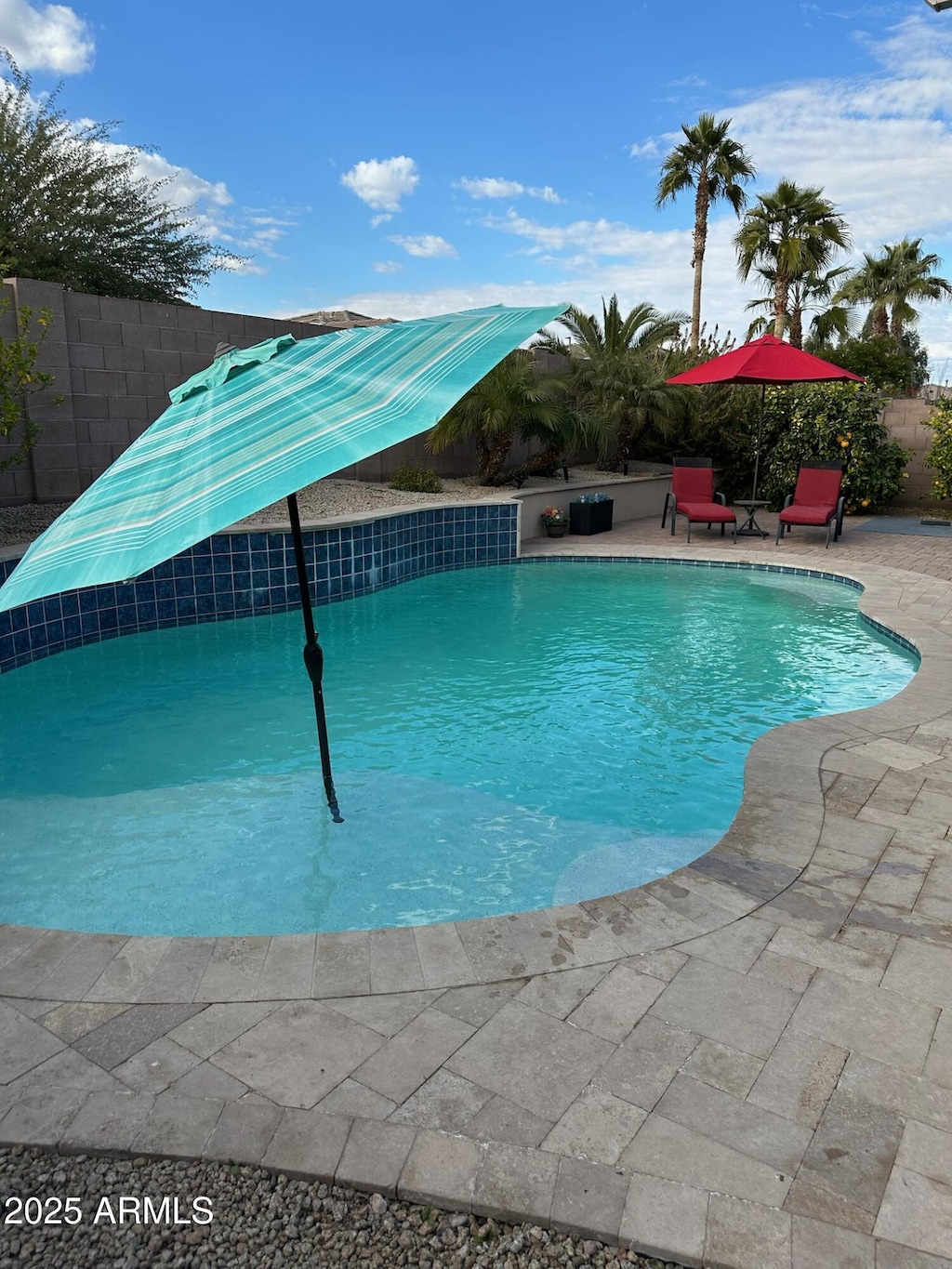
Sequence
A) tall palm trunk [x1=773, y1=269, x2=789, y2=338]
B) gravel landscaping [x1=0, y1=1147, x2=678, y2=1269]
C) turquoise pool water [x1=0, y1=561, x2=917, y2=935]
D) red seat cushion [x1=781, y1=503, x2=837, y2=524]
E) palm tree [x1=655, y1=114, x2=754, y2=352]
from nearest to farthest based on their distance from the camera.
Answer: gravel landscaping [x1=0, y1=1147, x2=678, y2=1269], turquoise pool water [x1=0, y1=561, x2=917, y2=935], red seat cushion [x1=781, y1=503, x2=837, y2=524], palm tree [x1=655, y1=114, x2=754, y2=352], tall palm trunk [x1=773, y1=269, x2=789, y2=338]

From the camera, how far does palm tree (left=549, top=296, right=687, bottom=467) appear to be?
14.3 metres

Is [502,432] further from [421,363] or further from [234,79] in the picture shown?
[421,363]

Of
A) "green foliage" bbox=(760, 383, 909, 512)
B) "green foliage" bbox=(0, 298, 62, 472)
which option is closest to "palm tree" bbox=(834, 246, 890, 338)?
"green foliage" bbox=(760, 383, 909, 512)

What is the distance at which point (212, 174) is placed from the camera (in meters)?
14.1

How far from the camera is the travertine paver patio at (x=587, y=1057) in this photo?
189cm

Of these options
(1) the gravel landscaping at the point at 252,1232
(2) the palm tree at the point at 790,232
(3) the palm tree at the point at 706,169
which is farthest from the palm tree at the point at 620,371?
(1) the gravel landscaping at the point at 252,1232

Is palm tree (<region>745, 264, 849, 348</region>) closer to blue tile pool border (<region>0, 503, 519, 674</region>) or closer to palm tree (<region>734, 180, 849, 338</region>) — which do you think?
palm tree (<region>734, 180, 849, 338</region>)

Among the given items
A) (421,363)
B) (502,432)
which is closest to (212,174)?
(502,432)

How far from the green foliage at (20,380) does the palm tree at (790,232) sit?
69.9 ft

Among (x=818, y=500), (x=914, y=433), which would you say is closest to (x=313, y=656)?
(x=818, y=500)

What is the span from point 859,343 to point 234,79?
23.2 metres

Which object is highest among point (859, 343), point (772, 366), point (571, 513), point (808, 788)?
point (859, 343)

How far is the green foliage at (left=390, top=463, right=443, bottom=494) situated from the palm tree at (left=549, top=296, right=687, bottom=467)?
2.94m

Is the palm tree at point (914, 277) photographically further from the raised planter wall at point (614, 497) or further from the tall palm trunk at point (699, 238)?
the raised planter wall at point (614, 497)
